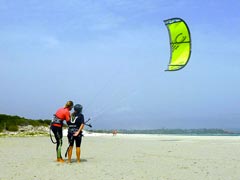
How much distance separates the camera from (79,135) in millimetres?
10148

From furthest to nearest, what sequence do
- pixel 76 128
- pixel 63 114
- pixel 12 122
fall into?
pixel 12 122 → pixel 63 114 → pixel 76 128

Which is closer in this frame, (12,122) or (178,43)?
(178,43)

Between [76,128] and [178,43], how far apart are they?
438cm

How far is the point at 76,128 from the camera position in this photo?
10.2m

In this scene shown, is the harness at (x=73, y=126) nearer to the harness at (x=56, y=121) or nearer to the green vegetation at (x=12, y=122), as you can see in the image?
the harness at (x=56, y=121)

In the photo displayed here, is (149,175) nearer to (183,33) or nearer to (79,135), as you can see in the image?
(79,135)

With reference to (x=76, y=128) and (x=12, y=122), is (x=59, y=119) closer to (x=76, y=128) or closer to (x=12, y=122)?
(x=76, y=128)

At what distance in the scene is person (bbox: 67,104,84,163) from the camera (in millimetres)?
10117

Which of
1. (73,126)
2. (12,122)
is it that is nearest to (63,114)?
(73,126)

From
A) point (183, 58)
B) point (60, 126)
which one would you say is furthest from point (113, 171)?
point (183, 58)

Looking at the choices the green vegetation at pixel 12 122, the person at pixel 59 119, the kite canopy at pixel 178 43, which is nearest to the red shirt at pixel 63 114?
the person at pixel 59 119

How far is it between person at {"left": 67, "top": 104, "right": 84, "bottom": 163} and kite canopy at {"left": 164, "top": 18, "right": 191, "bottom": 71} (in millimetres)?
3415

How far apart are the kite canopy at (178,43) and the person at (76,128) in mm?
3415

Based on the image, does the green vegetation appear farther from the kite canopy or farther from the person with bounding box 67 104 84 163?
the person with bounding box 67 104 84 163
